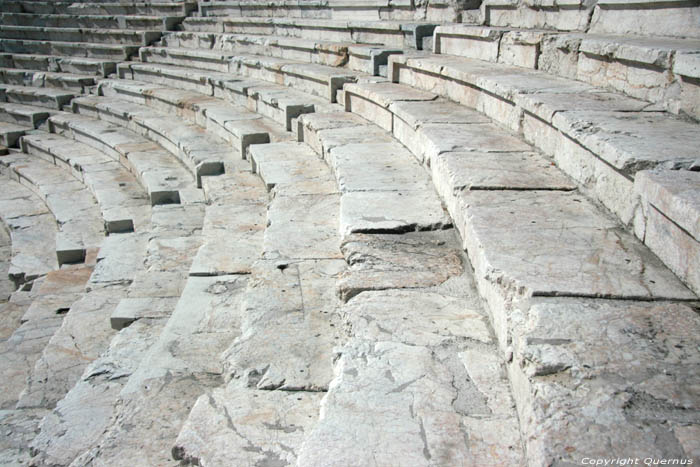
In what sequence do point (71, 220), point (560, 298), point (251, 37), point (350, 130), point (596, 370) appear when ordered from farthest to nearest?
point (251, 37)
point (71, 220)
point (350, 130)
point (560, 298)
point (596, 370)

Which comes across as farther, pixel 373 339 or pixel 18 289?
pixel 18 289

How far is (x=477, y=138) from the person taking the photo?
13.2 feet

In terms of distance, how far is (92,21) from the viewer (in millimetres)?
12617

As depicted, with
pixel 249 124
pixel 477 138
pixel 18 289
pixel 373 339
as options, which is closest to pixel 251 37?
pixel 249 124

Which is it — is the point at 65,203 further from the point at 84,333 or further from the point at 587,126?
the point at 587,126

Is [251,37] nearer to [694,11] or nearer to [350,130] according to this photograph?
[350,130]

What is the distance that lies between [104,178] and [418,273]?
19.4 feet

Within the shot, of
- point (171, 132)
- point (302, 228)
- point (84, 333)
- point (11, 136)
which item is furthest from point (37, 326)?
point (11, 136)

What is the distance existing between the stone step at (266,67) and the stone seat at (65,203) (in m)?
2.86

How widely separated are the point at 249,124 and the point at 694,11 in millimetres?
4591

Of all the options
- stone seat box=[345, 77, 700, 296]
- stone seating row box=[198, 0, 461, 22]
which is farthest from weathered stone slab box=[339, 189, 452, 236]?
stone seating row box=[198, 0, 461, 22]

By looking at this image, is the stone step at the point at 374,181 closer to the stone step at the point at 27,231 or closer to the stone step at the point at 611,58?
the stone step at the point at 611,58

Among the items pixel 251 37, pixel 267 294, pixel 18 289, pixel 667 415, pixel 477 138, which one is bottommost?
pixel 18 289

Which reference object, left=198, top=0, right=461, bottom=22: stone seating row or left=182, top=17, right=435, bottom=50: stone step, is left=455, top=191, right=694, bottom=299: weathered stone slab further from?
left=198, top=0, right=461, bottom=22: stone seating row
